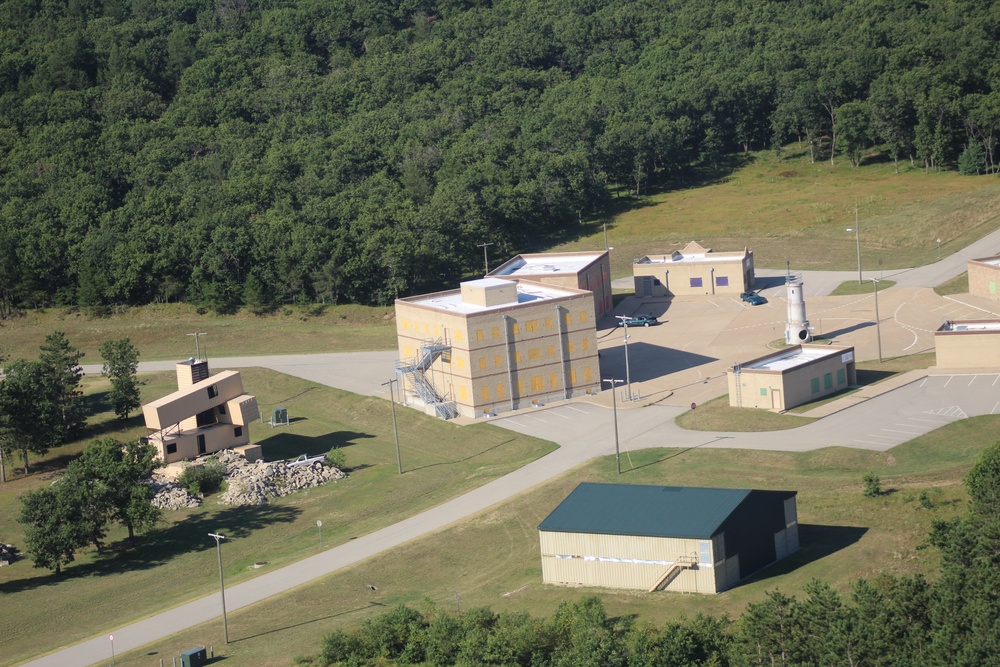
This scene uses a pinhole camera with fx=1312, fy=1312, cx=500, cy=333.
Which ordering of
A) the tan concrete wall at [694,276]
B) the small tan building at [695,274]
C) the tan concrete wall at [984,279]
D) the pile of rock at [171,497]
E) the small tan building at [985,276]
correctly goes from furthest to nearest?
the small tan building at [695,274], the tan concrete wall at [694,276], the small tan building at [985,276], the tan concrete wall at [984,279], the pile of rock at [171,497]

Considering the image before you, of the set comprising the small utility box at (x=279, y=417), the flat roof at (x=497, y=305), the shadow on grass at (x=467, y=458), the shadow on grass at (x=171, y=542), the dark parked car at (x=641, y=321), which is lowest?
the shadow on grass at (x=171, y=542)

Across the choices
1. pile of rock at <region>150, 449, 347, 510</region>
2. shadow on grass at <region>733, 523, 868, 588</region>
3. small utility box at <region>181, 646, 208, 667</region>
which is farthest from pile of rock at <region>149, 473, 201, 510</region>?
shadow on grass at <region>733, 523, 868, 588</region>

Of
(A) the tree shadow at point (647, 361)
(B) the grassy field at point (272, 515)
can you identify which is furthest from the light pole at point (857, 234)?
(B) the grassy field at point (272, 515)

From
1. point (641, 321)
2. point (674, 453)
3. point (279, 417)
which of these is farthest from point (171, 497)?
point (641, 321)

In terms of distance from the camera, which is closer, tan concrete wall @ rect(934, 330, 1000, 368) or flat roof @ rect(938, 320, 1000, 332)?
tan concrete wall @ rect(934, 330, 1000, 368)

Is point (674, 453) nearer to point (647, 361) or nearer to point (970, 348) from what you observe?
point (647, 361)

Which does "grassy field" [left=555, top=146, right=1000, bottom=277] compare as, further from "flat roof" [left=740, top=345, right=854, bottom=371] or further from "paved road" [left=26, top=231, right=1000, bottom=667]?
"paved road" [left=26, top=231, right=1000, bottom=667]

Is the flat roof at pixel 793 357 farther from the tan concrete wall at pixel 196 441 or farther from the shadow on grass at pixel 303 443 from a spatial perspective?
the tan concrete wall at pixel 196 441
